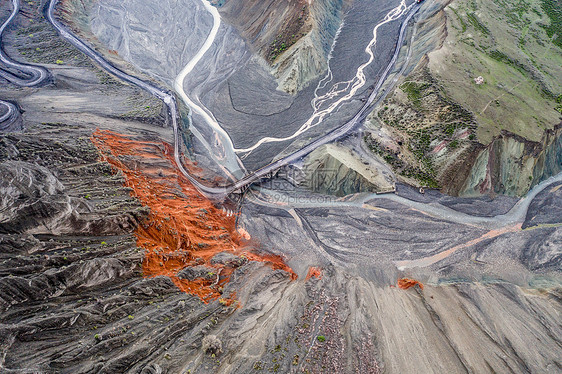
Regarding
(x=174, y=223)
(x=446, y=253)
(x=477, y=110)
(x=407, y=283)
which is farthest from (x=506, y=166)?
(x=174, y=223)

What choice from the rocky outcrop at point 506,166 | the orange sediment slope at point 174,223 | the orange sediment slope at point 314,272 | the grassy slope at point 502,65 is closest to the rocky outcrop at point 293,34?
the grassy slope at point 502,65

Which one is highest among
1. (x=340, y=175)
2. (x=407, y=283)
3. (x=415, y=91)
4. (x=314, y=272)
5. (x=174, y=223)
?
(x=415, y=91)

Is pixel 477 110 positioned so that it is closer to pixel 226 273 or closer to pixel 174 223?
pixel 226 273

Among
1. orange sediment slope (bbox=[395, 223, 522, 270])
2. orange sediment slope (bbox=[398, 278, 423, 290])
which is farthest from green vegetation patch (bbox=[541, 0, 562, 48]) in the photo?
orange sediment slope (bbox=[398, 278, 423, 290])

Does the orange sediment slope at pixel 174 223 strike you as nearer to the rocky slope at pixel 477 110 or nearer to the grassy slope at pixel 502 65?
the rocky slope at pixel 477 110

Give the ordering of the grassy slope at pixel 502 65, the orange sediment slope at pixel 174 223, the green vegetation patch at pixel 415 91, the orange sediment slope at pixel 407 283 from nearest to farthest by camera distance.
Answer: the orange sediment slope at pixel 174 223
the orange sediment slope at pixel 407 283
the grassy slope at pixel 502 65
the green vegetation patch at pixel 415 91

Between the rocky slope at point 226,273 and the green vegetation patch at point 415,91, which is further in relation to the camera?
the green vegetation patch at point 415,91
